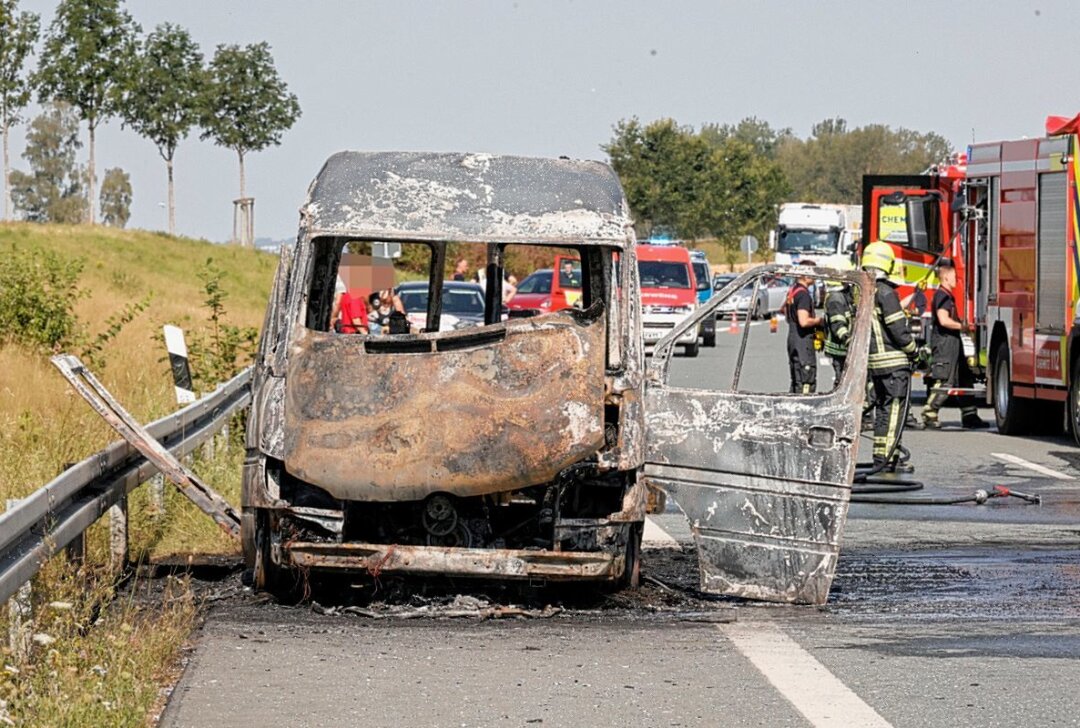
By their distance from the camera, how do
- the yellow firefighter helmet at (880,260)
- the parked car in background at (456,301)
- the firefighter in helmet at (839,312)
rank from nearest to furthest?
the yellow firefighter helmet at (880,260) < the firefighter in helmet at (839,312) < the parked car in background at (456,301)

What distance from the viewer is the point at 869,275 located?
8.76 metres

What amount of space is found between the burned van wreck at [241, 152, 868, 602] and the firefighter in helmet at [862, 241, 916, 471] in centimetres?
517

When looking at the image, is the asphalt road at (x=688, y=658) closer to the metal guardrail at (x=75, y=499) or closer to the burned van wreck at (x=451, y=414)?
the burned van wreck at (x=451, y=414)

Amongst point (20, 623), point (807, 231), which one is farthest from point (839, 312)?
point (807, 231)

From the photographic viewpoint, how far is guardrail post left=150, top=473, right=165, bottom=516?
34.1 ft

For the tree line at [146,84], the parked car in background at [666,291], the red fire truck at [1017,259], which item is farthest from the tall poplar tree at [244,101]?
the red fire truck at [1017,259]

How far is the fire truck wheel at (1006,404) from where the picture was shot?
1864cm

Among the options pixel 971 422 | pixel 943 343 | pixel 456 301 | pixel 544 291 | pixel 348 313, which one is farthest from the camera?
pixel 544 291

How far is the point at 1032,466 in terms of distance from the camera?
15.5 meters

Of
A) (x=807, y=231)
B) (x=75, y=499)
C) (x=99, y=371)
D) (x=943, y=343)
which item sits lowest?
(x=99, y=371)

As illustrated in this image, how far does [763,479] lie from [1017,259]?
36.1ft

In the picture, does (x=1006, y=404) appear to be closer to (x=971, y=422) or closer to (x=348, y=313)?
(x=971, y=422)

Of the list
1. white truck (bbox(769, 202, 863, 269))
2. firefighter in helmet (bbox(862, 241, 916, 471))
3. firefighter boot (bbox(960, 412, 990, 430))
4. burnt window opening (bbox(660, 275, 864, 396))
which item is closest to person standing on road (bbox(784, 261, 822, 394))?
burnt window opening (bbox(660, 275, 864, 396))

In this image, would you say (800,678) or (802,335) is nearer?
(800,678)
